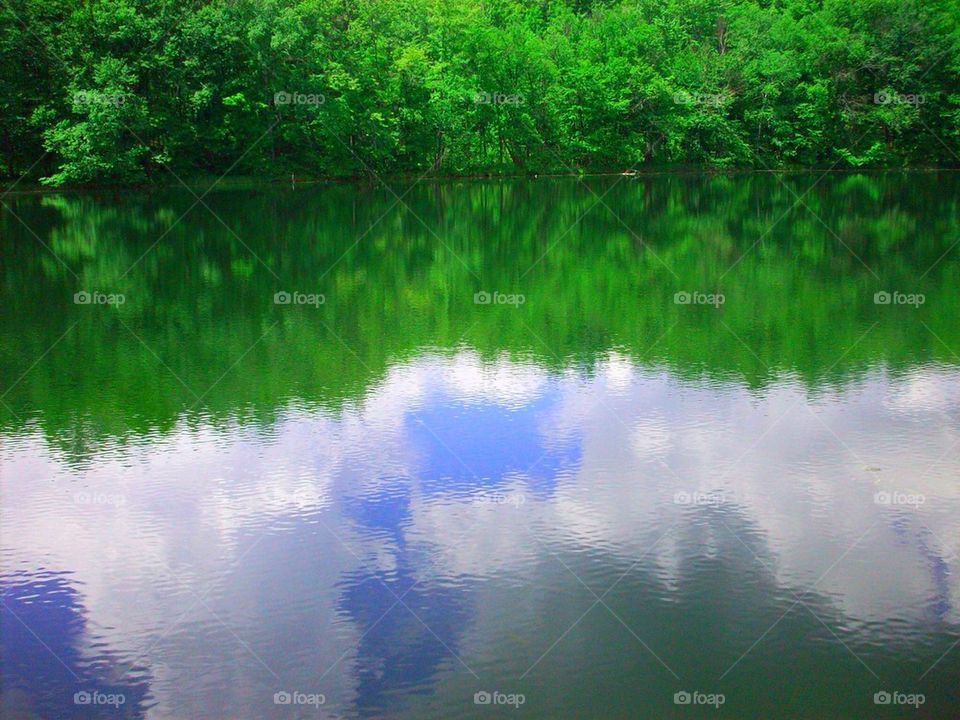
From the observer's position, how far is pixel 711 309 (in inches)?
648

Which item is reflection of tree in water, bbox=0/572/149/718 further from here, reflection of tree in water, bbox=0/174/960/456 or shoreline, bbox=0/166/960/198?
shoreline, bbox=0/166/960/198

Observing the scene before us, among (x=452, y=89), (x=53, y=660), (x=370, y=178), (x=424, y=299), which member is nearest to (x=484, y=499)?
(x=53, y=660)

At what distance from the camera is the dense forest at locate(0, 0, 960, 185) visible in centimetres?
4406

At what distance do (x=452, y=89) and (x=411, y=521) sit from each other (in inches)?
1933

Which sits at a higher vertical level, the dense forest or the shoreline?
the dense forest

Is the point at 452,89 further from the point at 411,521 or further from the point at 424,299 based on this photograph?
the point at 411,521

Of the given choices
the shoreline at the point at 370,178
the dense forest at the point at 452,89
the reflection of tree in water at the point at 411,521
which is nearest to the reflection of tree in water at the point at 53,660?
the reflection of tree in water at the point at 411,521

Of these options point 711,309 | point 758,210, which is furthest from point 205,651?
point 758,210

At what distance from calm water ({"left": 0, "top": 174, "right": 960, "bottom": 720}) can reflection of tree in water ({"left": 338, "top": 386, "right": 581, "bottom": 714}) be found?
29 millimetres

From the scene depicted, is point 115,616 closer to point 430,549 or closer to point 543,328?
point 430,549

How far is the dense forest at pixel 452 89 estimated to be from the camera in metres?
44.1

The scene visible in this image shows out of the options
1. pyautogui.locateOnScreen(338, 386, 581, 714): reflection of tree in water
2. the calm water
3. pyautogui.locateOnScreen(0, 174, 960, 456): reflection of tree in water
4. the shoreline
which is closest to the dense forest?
the shoreline

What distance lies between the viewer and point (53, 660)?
20.3ft

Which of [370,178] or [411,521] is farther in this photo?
[370,178]
